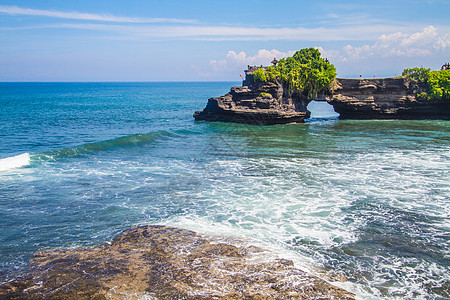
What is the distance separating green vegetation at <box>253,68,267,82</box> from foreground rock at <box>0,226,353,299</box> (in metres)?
36.1

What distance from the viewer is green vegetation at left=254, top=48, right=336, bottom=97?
1794 inches

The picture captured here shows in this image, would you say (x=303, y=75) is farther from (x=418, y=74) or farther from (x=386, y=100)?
(x=418, y=74)

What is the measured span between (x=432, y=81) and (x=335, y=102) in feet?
40.2

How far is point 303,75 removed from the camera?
46.6m

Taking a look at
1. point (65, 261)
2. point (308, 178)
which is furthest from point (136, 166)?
point (65, 261)

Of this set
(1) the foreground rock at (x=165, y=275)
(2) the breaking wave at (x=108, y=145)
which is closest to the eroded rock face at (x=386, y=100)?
(2) the breaking wave at (x=108, y=145)

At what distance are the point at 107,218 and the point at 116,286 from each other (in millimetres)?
6352

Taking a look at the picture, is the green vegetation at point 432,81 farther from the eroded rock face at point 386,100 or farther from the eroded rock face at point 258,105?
the eroded rock face at point 258,105

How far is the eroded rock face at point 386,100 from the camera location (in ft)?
153

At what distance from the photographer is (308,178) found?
1986 centimetres

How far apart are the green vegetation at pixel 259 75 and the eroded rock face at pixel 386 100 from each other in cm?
1030

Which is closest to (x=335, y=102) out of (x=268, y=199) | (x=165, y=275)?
(x=268, y=199)

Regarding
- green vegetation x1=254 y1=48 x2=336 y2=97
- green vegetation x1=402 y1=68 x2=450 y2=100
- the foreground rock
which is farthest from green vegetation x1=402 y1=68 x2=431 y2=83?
the foreground rock

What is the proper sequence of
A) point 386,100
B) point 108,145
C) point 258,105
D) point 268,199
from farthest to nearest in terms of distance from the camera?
point 386,100, point 258,105, point 108,145, point 268,199
